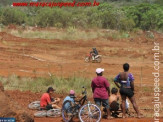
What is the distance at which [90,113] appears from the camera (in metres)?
8.70

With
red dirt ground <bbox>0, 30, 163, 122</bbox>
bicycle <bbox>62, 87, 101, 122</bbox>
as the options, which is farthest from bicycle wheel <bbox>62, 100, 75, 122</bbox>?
red dirt ground <bbox>0, 30, 163, 122</bbox>

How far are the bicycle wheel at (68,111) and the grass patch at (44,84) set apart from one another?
19.4 feet

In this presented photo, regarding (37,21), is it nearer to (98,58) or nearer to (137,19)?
(137,19)

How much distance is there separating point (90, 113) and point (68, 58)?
1832cm

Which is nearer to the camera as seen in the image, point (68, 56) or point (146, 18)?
point (68, 56)

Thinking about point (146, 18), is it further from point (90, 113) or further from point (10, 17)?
point (90, 113)

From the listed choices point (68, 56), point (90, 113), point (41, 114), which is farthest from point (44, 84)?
point (68, 56)

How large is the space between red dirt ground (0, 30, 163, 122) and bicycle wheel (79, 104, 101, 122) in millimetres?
4046

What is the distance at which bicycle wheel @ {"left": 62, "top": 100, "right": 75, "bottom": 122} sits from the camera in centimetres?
915

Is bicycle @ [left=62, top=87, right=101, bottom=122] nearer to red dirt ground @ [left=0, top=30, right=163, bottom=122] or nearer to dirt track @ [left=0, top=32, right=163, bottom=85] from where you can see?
red dirt ground @ [left=0, top=30, right=163, bottom=122]

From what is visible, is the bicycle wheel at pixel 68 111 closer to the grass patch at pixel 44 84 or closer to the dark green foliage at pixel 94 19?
the grass patch at pixel 44 84

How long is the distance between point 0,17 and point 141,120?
144 ft

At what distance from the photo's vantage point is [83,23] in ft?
153

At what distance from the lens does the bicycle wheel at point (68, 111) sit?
360 inches
